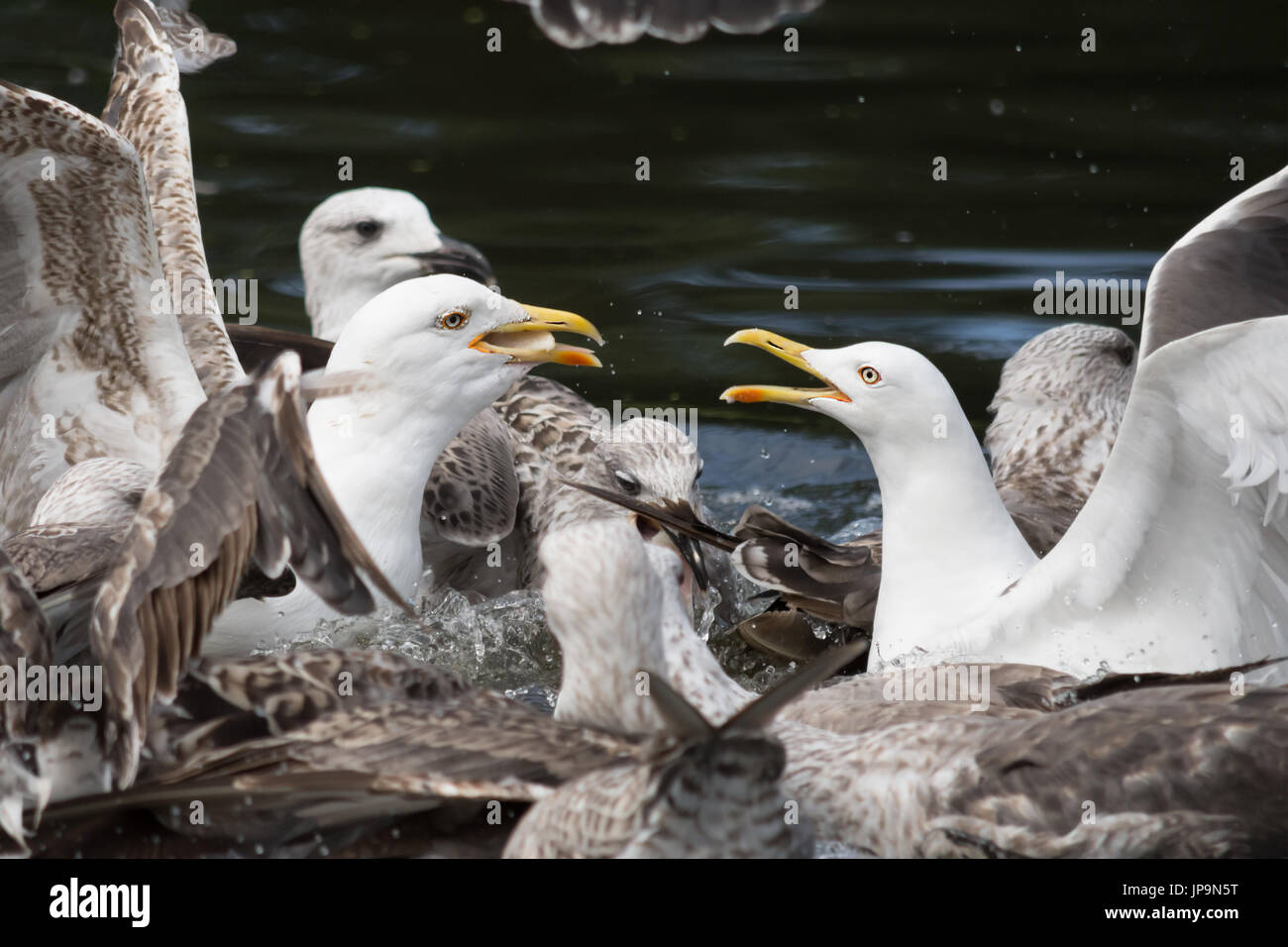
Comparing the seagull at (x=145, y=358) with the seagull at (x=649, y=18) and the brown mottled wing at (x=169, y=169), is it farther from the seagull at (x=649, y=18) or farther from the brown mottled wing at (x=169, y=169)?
the seagull at (x=649, y=18)

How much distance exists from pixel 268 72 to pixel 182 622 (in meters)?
7.26

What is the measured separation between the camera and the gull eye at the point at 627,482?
18.1 ft

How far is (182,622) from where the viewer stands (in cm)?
345

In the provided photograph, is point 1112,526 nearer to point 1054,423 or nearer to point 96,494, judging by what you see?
point 1054,423

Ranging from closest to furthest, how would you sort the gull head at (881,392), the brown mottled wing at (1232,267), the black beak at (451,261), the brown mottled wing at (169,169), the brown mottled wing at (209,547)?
the brown mottled wing at (209,547) < the gull head at (881,392) < the brown mottled wing at (1232,267) < the brown mottled wing at (169,169) < the black beak at (451,261)

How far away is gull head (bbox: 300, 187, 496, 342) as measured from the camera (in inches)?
262

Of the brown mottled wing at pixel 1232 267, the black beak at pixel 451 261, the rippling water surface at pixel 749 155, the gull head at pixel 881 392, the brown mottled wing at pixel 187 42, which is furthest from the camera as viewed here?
the rippling water surface at pixel 749 155

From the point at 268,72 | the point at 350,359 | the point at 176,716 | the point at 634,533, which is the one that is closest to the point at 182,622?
the point at 176,716

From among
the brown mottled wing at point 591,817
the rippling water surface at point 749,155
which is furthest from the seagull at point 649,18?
the rippling water surface at point 749,155

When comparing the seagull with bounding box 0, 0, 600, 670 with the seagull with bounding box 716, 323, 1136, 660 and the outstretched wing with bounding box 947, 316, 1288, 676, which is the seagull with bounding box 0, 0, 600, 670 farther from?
the outstretched wing with bounding box 947, 316, 1288, 676

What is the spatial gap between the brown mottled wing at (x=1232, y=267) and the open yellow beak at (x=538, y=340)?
1.42m

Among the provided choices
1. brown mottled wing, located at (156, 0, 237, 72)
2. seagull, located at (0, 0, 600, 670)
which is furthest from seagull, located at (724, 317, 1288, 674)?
brown mottled wing, located at (156, 0, 237, 72)

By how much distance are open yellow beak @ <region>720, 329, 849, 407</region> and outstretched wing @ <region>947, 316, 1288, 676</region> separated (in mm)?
648
